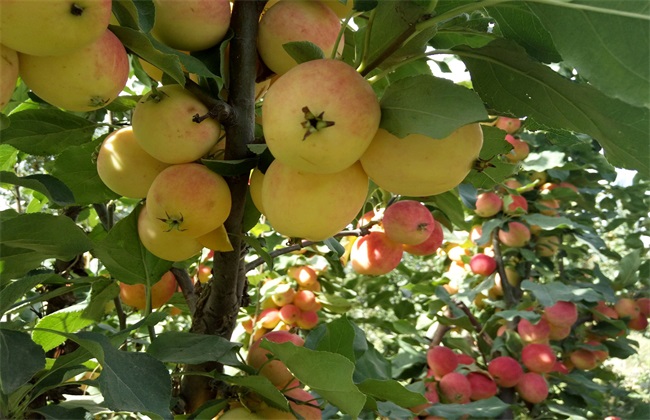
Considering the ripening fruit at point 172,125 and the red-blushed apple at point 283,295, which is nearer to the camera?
the ripening fruit at point 172,125

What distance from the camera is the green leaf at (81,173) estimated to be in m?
1.00

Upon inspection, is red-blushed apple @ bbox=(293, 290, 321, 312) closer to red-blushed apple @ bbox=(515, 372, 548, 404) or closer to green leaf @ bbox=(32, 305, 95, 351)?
red-blushed apple @ bbox=(515, 372, 548, 404)

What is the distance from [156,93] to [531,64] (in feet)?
1.53

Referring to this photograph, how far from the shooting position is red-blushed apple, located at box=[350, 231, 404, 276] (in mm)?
1685

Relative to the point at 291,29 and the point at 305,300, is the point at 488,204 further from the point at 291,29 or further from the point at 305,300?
the point at 291,29

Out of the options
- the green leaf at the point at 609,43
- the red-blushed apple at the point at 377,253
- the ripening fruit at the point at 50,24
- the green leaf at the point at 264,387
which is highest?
the green leaf at the point at 609,43

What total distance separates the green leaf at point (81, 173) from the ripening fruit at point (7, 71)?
399 millimetres

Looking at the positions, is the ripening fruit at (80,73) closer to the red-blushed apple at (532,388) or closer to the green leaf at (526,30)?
the green leaf at (526,30)

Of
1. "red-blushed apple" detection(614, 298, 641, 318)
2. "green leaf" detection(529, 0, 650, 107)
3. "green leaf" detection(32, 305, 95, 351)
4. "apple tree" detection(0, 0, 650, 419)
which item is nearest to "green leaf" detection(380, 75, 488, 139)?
"apple tree" detection(0, 0, 650, 419)

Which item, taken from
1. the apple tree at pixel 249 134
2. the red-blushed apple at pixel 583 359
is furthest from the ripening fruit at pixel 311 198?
the red-blushed apple at pixel 583 359

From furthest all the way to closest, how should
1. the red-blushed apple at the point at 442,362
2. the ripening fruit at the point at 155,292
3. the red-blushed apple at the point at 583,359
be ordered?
the red-blushed apple at the point at 583,359
the red-blushed apple at the point at 442,362
the ripening fruit at the point at 155,292

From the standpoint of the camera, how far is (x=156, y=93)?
2.47ft

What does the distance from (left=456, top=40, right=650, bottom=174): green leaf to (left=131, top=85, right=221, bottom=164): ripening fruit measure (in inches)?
13.7

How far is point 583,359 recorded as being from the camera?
2713mm
